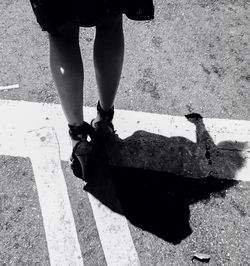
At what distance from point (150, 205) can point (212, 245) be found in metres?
0.41

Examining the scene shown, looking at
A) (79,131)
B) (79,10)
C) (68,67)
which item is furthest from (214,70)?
(79,10)

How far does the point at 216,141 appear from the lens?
7.89ft

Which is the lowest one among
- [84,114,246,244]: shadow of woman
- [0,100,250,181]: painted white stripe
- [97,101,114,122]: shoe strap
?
[84,114,246,244]: shadow of woman

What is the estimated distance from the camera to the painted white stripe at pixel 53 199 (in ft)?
6.29

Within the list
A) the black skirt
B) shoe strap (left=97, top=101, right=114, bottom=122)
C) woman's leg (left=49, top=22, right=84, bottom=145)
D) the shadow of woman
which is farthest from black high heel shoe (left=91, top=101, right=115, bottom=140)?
the black skirt

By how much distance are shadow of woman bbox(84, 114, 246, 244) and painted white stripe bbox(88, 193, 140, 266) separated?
0.04 m

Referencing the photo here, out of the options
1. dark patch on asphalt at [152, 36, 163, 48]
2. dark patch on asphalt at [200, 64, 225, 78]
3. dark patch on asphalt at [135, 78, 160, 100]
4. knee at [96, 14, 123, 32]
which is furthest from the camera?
dark patch on asphalt at [152, 36, 163, 48]

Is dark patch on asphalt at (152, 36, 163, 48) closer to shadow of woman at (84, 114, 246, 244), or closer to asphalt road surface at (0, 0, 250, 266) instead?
asphalt road surface at (0, 0, 250, 266)

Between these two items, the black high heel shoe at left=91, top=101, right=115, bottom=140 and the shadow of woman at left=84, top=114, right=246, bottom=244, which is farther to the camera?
the black high heel shoe at left=91, top=101, right=115, bottom=140

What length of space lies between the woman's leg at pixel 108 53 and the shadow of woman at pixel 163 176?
0.42m

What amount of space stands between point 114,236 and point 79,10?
3.93 ft

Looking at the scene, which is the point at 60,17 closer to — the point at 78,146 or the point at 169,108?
the point at 78,146

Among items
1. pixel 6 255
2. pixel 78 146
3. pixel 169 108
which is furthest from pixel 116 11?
pixel 6 255

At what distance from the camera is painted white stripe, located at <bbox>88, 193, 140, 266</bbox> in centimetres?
190
